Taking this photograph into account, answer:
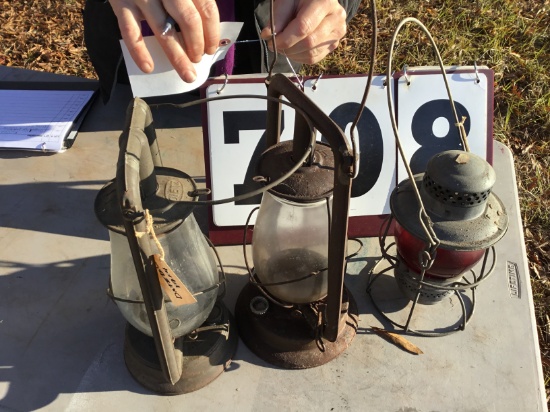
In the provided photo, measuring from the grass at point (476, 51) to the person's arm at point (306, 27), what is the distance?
→ 108 centimetres

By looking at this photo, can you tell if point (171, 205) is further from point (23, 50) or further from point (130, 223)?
point (23, 50)

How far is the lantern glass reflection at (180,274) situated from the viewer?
2.52 feet

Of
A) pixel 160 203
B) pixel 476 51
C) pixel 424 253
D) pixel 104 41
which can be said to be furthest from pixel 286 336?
pixel 476 51

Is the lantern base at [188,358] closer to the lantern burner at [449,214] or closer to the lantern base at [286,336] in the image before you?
the lantern base at [286,336]

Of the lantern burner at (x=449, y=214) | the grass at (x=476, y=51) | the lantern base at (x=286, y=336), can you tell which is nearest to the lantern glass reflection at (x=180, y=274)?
the lantern base at (x=286, y=336)

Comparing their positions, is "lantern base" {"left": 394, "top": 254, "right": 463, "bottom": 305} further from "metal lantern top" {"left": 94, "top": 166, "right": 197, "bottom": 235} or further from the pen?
the pen

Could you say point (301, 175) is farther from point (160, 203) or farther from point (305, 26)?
point (305, 26)

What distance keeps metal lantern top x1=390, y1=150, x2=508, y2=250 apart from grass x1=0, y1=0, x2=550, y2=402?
1016mm

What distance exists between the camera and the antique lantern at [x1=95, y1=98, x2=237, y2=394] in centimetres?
62

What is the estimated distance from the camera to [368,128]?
1167mm

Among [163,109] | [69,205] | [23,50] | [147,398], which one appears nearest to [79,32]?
[23,50]

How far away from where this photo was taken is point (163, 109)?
1492mm

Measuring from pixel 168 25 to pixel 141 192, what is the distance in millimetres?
390

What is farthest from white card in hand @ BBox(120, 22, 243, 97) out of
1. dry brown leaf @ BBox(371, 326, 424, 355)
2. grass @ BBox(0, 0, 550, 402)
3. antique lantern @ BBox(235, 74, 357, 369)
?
grass @ BBox(0, 0, 550, 402)
